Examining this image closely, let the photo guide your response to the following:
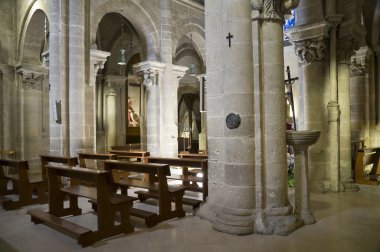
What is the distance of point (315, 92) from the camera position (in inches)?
293

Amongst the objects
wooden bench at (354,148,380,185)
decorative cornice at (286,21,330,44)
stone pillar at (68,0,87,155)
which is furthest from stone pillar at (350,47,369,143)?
stone pillar at (68,0,87,155)

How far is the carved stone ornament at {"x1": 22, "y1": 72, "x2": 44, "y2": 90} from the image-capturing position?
1177 cm

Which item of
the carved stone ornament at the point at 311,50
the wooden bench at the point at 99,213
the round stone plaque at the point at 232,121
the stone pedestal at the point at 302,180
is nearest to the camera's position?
the wooden bench at the point at 99,213

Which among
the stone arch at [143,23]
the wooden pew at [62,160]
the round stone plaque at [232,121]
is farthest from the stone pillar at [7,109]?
the round stone plaque at [232,121]

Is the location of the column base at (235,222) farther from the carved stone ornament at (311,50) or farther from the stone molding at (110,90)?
the stone molding at (110,90)

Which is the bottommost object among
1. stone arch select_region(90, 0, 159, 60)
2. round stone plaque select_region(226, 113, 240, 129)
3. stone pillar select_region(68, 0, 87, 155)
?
round stone plaque select_region(226, 113, 240, 129)

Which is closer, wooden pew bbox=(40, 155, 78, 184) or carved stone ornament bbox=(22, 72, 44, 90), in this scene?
wooden pew bbox=(40, 155, 78, 184)

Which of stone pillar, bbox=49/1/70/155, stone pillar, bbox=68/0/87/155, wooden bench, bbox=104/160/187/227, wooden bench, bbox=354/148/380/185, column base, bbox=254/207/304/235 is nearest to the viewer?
column base, bbox=254/207/304/235

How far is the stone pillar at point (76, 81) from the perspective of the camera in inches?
350

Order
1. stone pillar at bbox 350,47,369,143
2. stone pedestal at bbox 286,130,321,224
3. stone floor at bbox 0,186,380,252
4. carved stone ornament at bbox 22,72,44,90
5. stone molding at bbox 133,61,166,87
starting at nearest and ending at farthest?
stone floor at bbox 0,186,380,252 < stone pedestal at bbox 286,130,321,224 < stone pillar at bbox 350,47,369,143 < stone molding at bbox 133,61,166,87 < carved stone ornament at bbox 22,72,44,90

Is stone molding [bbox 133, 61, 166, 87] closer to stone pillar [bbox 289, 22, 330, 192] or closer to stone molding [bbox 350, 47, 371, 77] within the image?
stone pillar [bbox 289, 22, 330, 192]

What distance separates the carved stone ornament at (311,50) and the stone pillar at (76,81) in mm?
5562

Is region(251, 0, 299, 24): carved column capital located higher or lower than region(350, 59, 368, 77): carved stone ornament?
lower

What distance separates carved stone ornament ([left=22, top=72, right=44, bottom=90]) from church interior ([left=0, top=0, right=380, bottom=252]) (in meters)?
0.04
